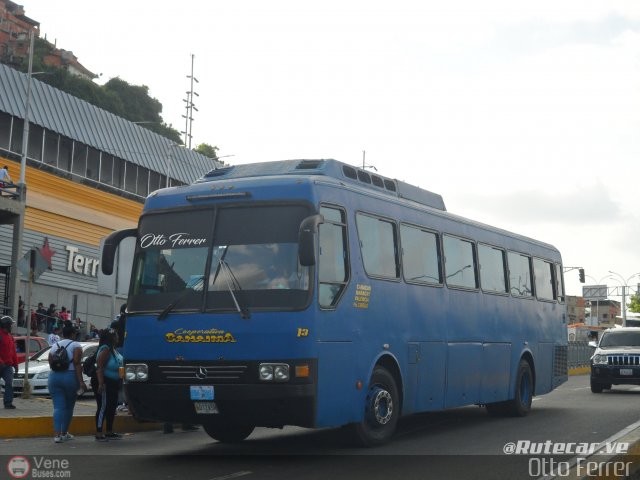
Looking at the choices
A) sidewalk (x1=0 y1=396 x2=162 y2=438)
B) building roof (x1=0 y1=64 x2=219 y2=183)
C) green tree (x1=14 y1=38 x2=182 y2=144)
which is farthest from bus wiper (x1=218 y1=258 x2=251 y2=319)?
green tree (x1=14 y1=38 x2=182 y2=144)

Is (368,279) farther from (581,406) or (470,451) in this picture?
(581,406)

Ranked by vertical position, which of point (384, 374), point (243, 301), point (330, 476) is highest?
point (243, 301)

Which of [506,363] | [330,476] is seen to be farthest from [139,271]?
[506,363]

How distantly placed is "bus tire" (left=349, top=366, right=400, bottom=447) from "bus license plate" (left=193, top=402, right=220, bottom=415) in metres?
1.96

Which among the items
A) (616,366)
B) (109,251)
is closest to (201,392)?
(109,251)

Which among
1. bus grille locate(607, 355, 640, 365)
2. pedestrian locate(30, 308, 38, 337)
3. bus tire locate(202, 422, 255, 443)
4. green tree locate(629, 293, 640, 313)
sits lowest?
bus tire locate(202, 422, 255, 443)

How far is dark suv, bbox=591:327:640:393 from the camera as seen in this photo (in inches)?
993

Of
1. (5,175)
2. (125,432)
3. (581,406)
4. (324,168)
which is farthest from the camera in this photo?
(5,175)

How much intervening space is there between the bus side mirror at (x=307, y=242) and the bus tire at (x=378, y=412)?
2.48m

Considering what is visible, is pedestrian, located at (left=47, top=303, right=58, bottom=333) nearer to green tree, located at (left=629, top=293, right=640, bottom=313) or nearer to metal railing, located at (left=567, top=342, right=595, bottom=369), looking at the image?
metal railing, located at (left=567, top=342, right=595, bottom=369)

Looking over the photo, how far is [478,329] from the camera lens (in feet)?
52.7

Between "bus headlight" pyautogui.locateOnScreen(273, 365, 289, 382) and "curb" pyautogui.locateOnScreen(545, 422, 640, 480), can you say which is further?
"bus headlight" pyautogui.locateOnScreen(273, 365, 289, 382)

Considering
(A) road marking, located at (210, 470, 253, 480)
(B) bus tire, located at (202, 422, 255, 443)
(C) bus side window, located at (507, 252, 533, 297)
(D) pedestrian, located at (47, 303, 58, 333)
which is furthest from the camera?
(D) pedestrian, located at (47, 303, 58, 333)

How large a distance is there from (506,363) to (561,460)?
6.35 m
